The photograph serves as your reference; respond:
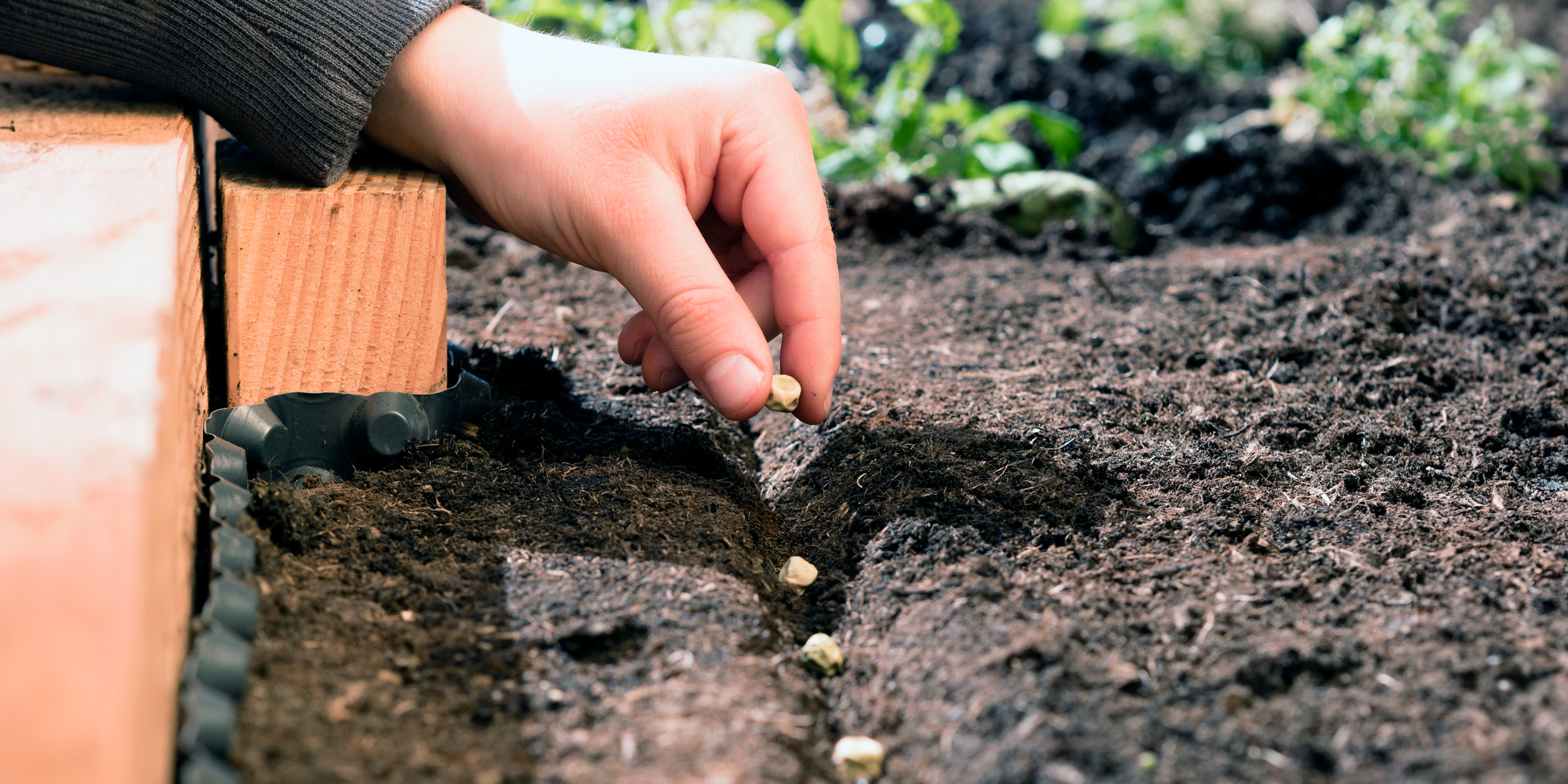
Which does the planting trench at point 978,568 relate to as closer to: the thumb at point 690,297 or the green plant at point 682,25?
the thumb at point 690,297

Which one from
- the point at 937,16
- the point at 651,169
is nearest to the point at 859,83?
the point at 937,16

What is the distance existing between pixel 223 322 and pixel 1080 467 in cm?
125

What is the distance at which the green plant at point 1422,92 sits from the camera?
125 inches

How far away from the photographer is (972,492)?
1.46 metres

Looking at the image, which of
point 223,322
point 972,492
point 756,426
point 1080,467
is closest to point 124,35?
point 223,322

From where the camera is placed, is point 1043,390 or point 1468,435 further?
point 1043,390

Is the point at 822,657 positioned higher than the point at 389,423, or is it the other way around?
the point at 389,423

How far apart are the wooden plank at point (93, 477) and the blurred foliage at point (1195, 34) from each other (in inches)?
167

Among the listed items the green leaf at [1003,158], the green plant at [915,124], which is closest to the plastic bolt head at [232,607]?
the green plant at [915,124]

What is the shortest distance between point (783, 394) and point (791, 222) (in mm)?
252

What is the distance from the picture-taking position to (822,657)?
1.19 meters

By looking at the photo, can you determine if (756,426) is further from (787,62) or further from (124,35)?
(787,62)

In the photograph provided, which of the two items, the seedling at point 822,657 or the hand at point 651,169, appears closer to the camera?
the seedling at point 822,657

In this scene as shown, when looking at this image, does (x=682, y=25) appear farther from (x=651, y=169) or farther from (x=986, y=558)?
(x=986, y=558)
